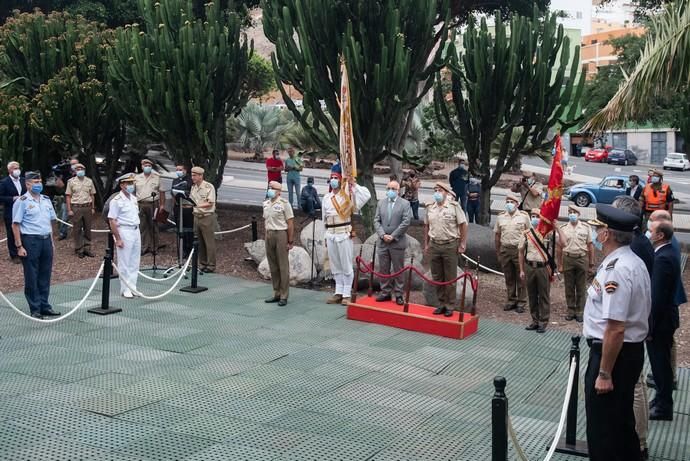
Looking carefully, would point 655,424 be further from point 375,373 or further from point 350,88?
point 350,88

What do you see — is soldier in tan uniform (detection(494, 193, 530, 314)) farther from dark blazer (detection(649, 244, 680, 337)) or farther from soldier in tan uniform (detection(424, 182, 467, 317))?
dark blazer (detection(649, 244, 680, 337))

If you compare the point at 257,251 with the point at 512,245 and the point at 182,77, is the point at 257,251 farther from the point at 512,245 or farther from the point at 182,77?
A: the point at 512,245

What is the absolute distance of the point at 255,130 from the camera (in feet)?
129

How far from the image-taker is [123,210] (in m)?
10.1

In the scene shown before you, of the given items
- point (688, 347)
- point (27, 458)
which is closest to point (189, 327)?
point (27, 458)

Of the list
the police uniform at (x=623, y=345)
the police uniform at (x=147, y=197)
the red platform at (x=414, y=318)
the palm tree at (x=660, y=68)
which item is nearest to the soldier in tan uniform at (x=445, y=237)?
the red platform at (x=414, y=318)

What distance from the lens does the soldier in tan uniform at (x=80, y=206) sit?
13102 millimetres

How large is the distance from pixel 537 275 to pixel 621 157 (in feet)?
145

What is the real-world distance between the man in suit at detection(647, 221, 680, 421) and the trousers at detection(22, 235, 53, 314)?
21.5ft

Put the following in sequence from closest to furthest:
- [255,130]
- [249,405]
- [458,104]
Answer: [249,405] < [458,104] < [255,130]

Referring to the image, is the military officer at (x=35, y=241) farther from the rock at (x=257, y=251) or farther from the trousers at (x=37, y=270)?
the rock at (x=257, y=251)

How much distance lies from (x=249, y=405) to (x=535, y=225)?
16.0 ft

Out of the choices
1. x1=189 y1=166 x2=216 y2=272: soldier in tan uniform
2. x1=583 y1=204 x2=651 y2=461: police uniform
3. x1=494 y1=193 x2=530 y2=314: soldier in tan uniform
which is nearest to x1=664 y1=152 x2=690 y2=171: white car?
x1=494 y1=193 x2=530 y2=314: soldier in tan uniform

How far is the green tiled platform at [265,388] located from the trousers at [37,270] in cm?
28
